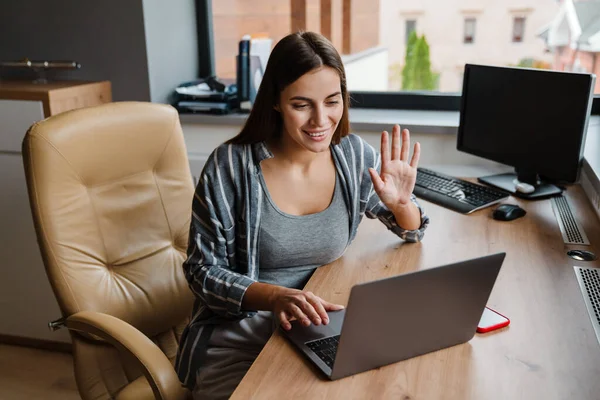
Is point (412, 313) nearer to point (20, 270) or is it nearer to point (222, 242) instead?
point (222, 242)

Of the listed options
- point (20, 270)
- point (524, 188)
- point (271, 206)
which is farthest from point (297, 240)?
point (20, 270)

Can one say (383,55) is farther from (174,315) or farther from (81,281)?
(81,281)

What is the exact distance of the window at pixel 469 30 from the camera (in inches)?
99.6

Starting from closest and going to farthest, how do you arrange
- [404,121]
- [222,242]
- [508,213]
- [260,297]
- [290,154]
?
[260,297], [222,242], [290,154], [508,213], [404,121]

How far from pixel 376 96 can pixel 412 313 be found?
5.91 feet

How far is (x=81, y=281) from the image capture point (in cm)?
142

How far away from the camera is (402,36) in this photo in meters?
2.66

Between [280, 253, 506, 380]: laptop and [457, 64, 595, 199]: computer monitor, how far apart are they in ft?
3.06

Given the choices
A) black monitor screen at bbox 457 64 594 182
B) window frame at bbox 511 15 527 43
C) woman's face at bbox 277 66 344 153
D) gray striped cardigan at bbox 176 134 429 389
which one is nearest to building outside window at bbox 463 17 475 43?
window frame at bbox 511 15 527 43

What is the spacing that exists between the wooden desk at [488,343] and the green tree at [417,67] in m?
1.14

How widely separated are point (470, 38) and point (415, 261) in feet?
4.63

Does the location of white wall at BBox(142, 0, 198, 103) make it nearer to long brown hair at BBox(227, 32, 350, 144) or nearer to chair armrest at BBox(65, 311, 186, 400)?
long brown hair at BBox(227, 32, 350, 144)

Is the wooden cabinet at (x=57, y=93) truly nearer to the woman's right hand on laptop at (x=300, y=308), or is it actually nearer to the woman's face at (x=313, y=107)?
the woman's face at (x=313, y=107)

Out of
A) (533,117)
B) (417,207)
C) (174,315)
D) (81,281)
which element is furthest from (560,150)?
(81,281)
